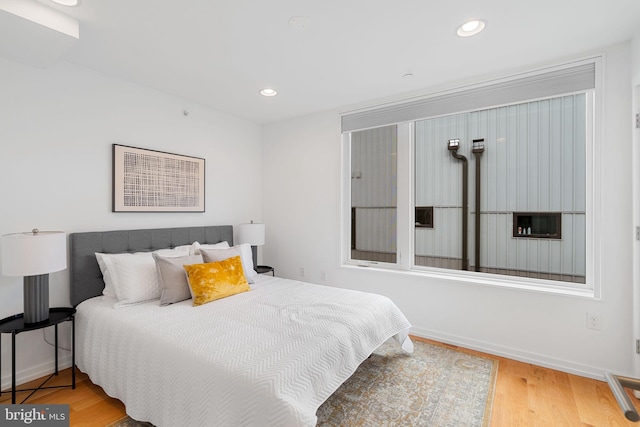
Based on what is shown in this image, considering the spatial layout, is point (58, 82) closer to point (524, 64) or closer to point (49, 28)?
point (49, 28)

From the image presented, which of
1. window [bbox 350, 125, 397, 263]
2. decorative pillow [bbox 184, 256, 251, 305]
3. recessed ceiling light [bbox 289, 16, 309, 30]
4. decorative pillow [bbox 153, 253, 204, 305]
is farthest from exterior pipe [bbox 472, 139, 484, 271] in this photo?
decorative pillow [bbox 153, 253, 204, 305]

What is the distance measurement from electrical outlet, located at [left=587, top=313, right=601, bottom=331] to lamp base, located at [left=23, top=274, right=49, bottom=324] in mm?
3901

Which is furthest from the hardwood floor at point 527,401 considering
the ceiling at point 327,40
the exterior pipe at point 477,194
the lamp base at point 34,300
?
the ceiling at point 327,40

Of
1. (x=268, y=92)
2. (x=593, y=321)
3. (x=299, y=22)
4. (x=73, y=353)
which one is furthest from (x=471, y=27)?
(x=73, y=353)

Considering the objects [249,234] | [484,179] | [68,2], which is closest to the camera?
[68,2]

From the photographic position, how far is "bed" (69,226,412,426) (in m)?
1.41

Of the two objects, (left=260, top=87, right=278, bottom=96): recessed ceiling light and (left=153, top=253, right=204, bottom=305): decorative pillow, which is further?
(left=260, top=87, right=278, bottom=96): recessed ceiling light

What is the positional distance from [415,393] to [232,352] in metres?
1.34

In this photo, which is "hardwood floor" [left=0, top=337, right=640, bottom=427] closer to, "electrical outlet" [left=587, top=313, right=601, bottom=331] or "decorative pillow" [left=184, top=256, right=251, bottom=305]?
"electrical outlet" [left=587, top=313, right=601, bottom=331]

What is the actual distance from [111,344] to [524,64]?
3699mm

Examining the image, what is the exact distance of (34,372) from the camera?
2297 mm

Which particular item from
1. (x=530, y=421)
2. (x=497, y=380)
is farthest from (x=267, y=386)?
(x=497, y=380)

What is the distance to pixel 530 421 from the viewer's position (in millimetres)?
1859

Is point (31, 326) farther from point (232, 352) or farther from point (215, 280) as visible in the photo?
point (232, 352)
